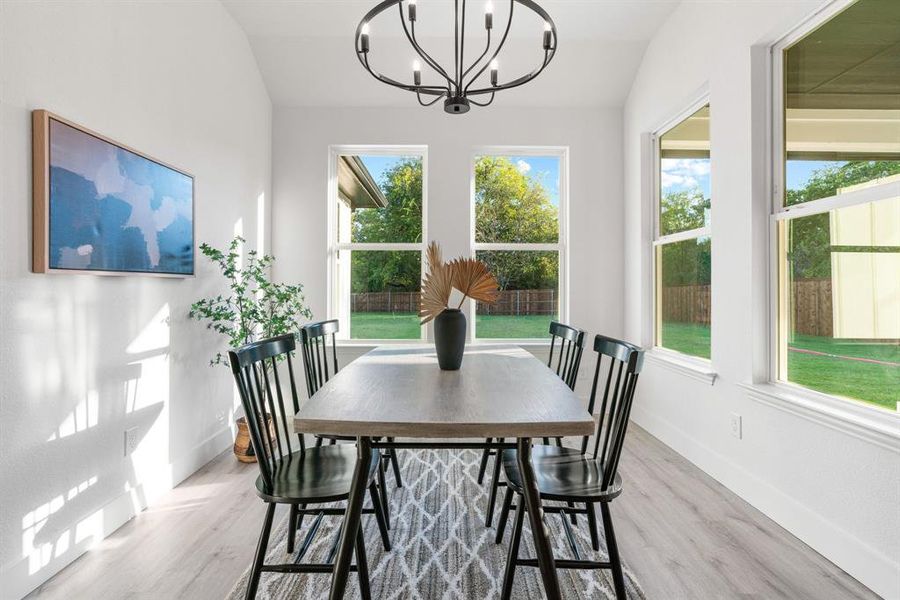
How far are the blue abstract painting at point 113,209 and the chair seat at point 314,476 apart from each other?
118 centimetres

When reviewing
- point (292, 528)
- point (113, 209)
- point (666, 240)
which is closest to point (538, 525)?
point (292, 528)

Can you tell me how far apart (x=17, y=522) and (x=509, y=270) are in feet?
11.3

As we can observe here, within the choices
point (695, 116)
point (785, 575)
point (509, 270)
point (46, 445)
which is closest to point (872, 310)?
point (785, 575)

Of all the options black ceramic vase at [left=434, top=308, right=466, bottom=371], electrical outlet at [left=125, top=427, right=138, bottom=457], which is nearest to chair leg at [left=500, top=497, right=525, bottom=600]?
black ceramic vase at [left=434, top=308, right=466, bottom=371]

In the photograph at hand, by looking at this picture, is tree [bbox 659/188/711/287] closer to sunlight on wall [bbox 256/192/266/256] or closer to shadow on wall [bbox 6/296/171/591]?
sunlight on wall [bbox 256/192/266/256]

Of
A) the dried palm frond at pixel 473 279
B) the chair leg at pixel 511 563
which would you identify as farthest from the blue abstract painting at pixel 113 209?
the chair leg at pixel 511 563

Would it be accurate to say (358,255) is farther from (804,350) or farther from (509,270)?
(804,350)

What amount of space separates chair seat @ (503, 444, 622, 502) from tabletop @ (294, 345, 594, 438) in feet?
0.93

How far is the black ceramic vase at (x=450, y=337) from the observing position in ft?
6.96

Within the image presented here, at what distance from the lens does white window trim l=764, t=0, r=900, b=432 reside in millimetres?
1842

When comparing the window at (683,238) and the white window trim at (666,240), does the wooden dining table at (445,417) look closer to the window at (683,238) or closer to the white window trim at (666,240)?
the white window trim at (666,240)

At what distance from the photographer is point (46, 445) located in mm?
1852

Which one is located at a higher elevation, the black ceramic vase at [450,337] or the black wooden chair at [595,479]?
the black ceramic vase at [450,337]

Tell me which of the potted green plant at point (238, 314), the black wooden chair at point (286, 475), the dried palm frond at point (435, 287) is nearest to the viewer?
the black wooden chair at point (286, 475)
